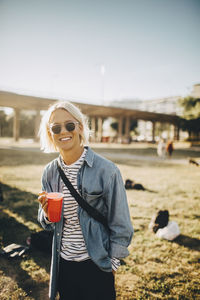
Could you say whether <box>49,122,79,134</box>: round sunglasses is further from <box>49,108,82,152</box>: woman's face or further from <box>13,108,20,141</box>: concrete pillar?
<box>13,108,20,141</box>: concrete pillar

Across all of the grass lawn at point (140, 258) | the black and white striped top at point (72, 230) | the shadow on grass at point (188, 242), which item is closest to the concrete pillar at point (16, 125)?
the grass lawn at point (140, 258)

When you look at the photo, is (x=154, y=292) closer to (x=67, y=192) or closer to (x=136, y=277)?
(x=136, y=277)

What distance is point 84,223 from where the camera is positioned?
5.17ft

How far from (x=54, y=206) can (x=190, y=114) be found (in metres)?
34.9

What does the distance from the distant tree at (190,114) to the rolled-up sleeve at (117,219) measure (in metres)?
34.0

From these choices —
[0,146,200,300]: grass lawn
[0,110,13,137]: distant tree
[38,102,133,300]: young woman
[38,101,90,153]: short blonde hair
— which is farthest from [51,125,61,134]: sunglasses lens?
[0,110,13,137]: distant tree

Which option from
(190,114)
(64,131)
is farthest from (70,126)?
(190,114)

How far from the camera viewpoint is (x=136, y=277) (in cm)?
297

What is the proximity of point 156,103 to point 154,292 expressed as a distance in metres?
82.4

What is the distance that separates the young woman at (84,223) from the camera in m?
1.55

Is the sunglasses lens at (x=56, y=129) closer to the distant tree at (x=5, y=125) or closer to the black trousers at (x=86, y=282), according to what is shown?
the black trousers at (x=86, y=282)

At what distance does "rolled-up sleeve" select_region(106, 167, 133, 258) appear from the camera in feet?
5.04

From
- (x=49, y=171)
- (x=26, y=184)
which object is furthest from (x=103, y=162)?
(x=26, y=184)

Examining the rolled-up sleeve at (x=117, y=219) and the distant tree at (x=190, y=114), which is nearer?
the rolled-up sleeve at (x=117, y=219)
